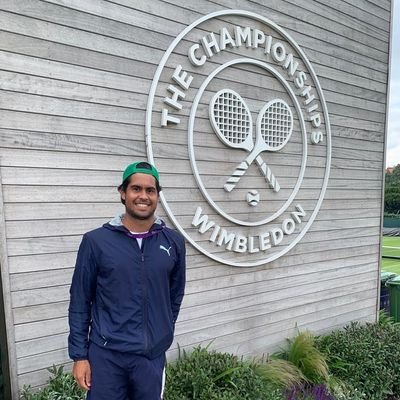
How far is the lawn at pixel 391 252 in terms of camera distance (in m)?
12.0

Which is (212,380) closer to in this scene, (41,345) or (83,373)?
(41,345)

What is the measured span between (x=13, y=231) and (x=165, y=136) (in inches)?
46.1

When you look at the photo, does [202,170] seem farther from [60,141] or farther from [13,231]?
[13,231]

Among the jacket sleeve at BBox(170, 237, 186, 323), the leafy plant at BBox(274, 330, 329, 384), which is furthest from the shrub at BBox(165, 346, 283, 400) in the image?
the jacket sleeve at BBox(170, 237, 186, 323)

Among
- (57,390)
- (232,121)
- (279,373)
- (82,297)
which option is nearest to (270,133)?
(232,121)

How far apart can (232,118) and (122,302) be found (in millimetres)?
1953

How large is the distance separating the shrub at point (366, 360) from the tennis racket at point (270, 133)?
59.7 inches

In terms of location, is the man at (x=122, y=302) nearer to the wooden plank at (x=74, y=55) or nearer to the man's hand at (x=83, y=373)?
the man's hand at (x=83, y=373)

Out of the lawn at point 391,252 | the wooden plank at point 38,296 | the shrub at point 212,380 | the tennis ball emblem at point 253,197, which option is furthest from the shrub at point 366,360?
the lawn at point 391,252

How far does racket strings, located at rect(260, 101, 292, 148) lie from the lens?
3.70m

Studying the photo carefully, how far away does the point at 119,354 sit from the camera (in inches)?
77.1

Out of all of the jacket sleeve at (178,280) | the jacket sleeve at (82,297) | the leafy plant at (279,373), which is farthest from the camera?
the leafy plant at (279,373)

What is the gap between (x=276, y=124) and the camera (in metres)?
3.78

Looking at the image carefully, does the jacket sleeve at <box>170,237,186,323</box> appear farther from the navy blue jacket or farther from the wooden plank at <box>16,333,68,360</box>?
the wooden plank at <box>16,333,68,360</box>
